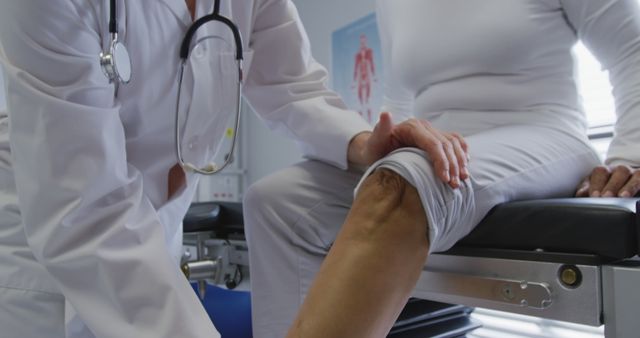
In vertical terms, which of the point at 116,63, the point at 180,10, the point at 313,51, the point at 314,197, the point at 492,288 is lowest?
the point at 492,288

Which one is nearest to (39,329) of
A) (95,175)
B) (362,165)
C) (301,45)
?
(95,175)

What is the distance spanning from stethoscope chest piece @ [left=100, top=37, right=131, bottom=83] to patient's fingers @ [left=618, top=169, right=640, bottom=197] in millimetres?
699

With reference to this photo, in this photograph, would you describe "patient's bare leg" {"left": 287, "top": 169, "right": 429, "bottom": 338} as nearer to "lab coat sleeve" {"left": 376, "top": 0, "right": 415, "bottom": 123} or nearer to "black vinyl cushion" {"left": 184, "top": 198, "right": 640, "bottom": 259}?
"black vinyl cushion" {"left": 184, "top": 198, "right": 640, "bottom": 259}

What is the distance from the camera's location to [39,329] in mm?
665

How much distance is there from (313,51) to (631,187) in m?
2.47

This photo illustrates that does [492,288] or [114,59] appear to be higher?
[114,59]

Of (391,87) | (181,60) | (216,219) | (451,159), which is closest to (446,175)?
(451,159)

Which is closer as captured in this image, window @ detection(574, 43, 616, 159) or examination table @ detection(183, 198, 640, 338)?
examination table @ detection(183, 198, 640, 338)

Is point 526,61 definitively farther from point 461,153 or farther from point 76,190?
point 76,190

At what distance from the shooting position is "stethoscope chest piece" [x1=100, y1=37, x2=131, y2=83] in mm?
594

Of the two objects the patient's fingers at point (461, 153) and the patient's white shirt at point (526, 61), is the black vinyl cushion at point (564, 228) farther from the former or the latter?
the patient's white shirt at point (526, 61)

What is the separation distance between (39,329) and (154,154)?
10.8 inches

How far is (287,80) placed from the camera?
981mm

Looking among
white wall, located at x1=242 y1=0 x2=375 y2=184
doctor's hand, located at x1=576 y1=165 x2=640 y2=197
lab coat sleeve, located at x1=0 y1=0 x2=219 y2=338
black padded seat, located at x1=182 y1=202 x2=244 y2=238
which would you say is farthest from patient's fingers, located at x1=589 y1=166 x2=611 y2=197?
white wall, located at x1=242 y1=0 x2=375 y2=184
